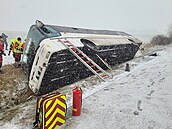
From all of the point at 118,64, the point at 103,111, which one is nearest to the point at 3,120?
the point at 103,111

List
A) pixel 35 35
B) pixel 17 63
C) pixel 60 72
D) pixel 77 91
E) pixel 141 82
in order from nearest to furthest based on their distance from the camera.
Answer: pixel 77 91, pixel 60 72, pixel 141 82, pixel 35 35, pixel 17 63

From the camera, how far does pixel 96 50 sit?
7.70 meters

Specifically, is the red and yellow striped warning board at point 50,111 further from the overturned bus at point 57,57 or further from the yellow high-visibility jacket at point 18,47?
the yellow high-visibility jacket at point 18,47

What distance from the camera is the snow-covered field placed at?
414cm

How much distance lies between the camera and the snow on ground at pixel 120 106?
4141mm

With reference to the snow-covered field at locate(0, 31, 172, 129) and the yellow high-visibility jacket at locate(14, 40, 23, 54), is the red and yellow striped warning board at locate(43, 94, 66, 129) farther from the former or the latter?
the yellow high-visibility jacket at locate(14, 40, 23, 54)

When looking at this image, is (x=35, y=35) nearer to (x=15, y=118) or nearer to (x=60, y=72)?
(x=60, y=72)

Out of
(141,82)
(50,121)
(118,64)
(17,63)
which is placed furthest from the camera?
(118,64)

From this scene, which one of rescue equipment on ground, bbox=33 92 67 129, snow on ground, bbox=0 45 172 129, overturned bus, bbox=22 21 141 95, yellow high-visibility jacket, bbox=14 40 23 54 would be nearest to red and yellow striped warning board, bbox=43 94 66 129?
rescue equipment on ground, bbox=33 92 67 129

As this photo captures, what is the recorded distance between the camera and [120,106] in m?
4.96

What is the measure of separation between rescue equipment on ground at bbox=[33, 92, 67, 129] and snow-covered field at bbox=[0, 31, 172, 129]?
0.21 metres

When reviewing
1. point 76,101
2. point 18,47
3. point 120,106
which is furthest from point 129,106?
point 18,47

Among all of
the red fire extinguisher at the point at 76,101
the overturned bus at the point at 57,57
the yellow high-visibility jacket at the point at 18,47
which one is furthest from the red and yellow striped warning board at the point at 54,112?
the yellow high-visibility jacket at the point at 18,47

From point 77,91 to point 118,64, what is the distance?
22.5 feet
